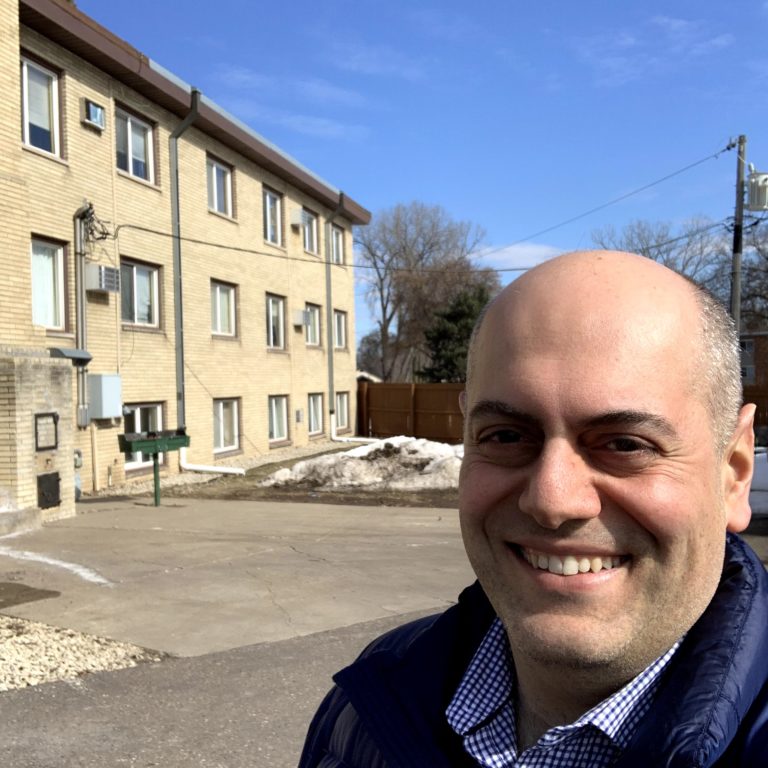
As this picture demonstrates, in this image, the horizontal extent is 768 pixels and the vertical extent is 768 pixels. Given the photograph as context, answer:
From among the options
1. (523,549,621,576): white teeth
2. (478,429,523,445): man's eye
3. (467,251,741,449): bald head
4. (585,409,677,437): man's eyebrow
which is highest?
(467,251,741,449): bald head

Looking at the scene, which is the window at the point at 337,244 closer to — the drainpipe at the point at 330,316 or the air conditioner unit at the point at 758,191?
the drainpipe at the point at 330,316

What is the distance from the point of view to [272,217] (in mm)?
22516

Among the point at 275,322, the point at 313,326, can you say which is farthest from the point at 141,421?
the point at 313,326

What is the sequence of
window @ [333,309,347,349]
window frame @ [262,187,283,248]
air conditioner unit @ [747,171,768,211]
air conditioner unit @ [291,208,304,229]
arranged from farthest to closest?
window @ [333,309,347,349]
air conditioner unit @ [291,208,304,229]
window frame @ [262,187,283,248]
air conditioner unit @ [747,171,768,211]

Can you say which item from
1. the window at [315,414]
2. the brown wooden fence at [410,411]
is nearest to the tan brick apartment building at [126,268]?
the window at [315,414]

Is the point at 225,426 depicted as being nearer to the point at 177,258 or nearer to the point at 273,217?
the point at 177,258

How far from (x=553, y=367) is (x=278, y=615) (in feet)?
18.0

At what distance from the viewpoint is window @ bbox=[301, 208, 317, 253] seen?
24.6 metres

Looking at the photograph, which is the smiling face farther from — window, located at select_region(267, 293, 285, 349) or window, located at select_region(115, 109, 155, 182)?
window, located at select_region(267, 293, 285, 349)

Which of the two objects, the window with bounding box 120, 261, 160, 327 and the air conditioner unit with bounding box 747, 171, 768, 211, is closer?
the window with bounding box 120, 261, 160, 327

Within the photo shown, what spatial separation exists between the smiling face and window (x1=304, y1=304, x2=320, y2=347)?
2368cm

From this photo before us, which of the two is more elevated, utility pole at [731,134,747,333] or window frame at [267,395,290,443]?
utility pole at [731,134,747,333]

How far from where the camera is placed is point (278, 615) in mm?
6234

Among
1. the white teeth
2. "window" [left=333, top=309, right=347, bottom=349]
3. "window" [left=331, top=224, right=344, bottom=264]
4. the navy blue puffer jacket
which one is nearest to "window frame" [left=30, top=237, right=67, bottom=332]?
the navy blue puffer jacket
